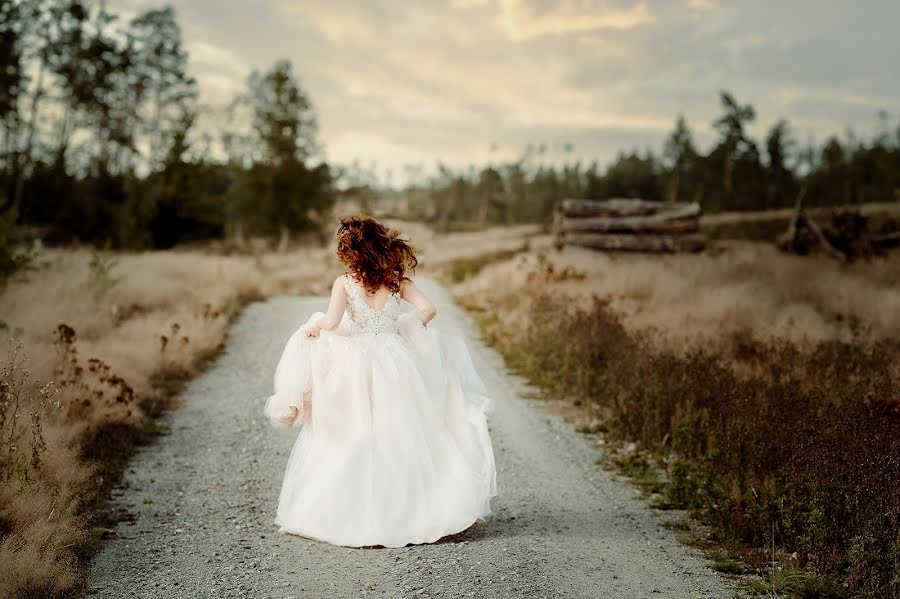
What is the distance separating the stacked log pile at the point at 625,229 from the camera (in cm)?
2631

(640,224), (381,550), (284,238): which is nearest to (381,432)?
(381,550)

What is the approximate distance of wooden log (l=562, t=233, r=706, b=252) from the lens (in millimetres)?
26234

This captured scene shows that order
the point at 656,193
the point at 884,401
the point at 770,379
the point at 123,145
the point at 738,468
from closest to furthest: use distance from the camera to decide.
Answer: the point at 738,468 → the point at 884,401 → the point at 770,379 → the point at 123,145 → the point at 656,193

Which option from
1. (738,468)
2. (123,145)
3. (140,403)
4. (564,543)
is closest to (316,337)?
(564,543)

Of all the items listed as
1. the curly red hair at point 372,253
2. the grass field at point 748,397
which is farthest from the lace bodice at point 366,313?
the grass field at point 748,397

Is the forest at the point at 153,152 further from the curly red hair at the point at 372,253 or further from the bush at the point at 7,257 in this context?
the curly red hair at the point at 372,253

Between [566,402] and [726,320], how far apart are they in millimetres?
5037

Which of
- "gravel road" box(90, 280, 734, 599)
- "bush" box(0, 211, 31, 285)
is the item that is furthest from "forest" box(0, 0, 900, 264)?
"gravel road" box(90, 280, 734, 599)

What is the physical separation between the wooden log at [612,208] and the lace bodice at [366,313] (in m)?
21.3

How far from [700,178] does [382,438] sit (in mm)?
70642

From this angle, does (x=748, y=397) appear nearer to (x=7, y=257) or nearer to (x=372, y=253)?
(x=372, y=253)

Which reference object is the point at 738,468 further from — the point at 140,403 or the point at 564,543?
the point at 140,403

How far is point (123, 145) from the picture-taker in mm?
41938

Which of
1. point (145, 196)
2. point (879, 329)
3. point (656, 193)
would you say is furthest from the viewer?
point (656, 193)
